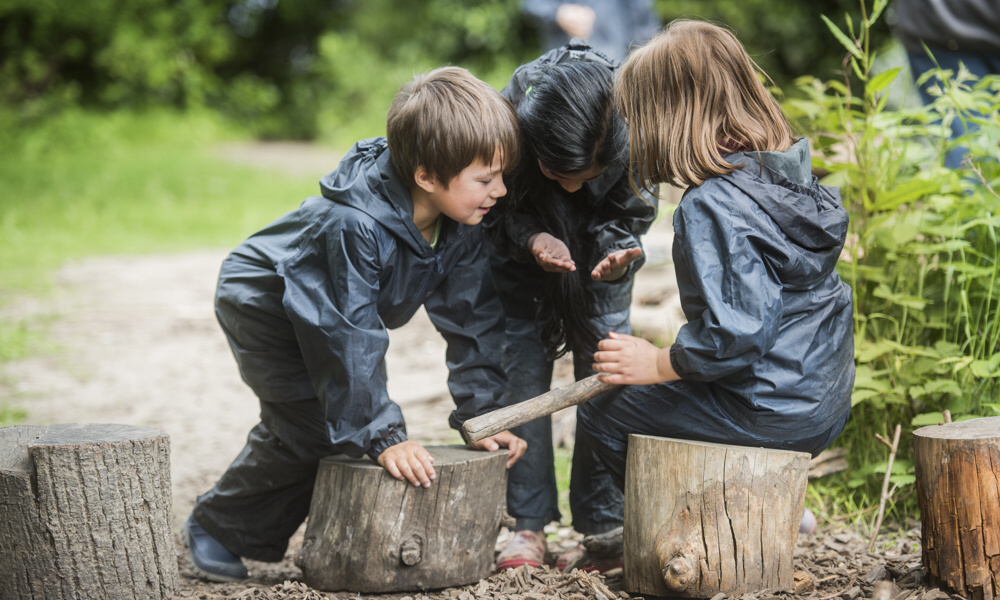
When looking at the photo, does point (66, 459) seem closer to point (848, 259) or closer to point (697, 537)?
point (697, 537)

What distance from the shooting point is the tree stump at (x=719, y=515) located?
204 centimetres

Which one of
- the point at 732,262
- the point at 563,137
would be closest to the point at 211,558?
the point at 563,137

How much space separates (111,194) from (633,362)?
9.75 m

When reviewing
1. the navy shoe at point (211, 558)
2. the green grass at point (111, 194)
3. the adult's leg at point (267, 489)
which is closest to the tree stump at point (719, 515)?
the adult's leg at point (267, 489)

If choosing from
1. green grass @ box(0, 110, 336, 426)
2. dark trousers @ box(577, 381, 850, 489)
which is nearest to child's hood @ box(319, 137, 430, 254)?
dark trousers @ box(577, 381, 850, 489)

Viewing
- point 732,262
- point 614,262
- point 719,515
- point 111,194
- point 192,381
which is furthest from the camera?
point 111,194

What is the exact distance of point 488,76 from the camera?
500 inches

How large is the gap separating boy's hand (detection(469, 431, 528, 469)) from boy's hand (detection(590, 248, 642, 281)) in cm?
51

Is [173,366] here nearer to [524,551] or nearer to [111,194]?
[524,551]

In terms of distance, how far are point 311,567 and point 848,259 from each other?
1978 millimetres

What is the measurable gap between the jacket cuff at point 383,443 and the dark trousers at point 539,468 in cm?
46

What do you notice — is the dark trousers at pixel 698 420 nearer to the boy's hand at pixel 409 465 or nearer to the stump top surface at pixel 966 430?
the stump top surface at pixel 966 430

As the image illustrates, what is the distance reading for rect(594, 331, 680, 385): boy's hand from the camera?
81.0 inches

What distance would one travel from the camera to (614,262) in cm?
231
